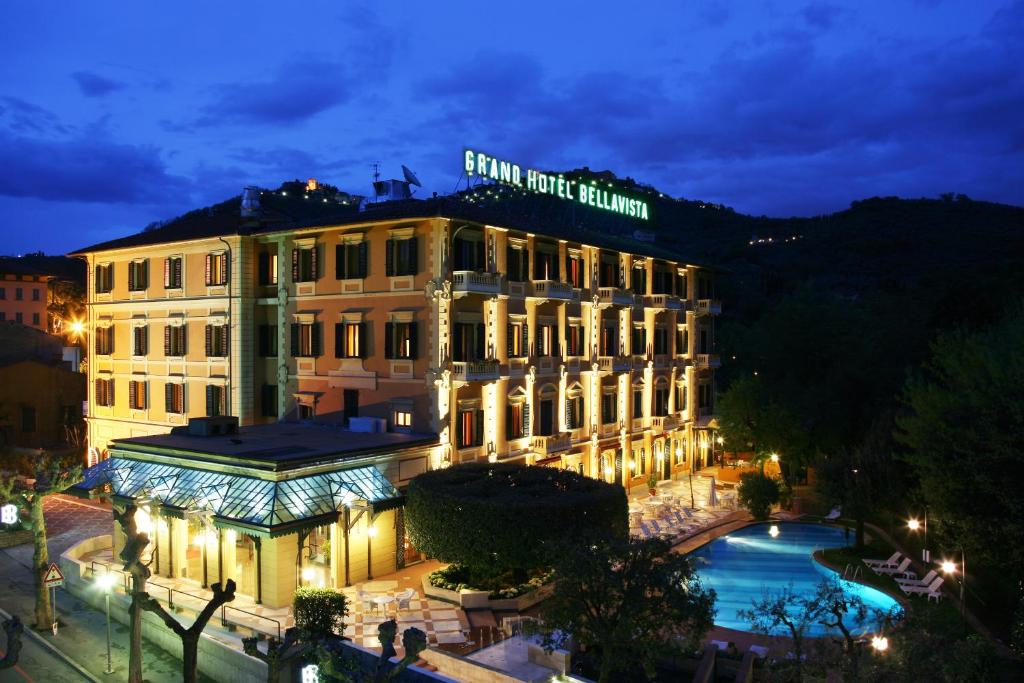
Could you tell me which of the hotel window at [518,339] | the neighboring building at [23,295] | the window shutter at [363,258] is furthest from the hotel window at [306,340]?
the neighboring building at [23,295]

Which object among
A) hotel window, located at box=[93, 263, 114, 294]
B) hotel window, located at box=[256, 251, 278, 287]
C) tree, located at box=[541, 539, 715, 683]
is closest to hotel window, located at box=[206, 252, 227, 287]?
hotel window, located at box=[256, 251, 278, 287]

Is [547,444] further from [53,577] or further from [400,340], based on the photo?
[53,577]

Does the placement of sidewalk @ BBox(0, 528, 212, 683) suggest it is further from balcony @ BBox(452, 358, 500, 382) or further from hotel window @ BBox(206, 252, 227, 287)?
hotel window @ BBox(206, 252, 227, 287)

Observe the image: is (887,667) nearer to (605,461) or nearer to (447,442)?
(447,442)

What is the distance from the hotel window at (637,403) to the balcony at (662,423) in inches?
43.0

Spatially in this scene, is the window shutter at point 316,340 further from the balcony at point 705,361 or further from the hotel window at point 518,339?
the balcony at point 705,361

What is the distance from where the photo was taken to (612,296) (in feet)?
141

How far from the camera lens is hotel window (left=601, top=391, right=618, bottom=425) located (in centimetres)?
4391

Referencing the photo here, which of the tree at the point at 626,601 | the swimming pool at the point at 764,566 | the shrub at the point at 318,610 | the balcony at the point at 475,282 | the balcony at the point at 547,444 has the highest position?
the balcony at the point at 475,282

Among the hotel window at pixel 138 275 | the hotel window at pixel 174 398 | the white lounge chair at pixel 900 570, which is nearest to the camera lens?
the white lounge chair at pixel 900 570

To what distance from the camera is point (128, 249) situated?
43.0 m

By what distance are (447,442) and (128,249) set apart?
23.2 meters

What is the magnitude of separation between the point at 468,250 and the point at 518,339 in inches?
221

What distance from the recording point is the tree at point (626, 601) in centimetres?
1636
